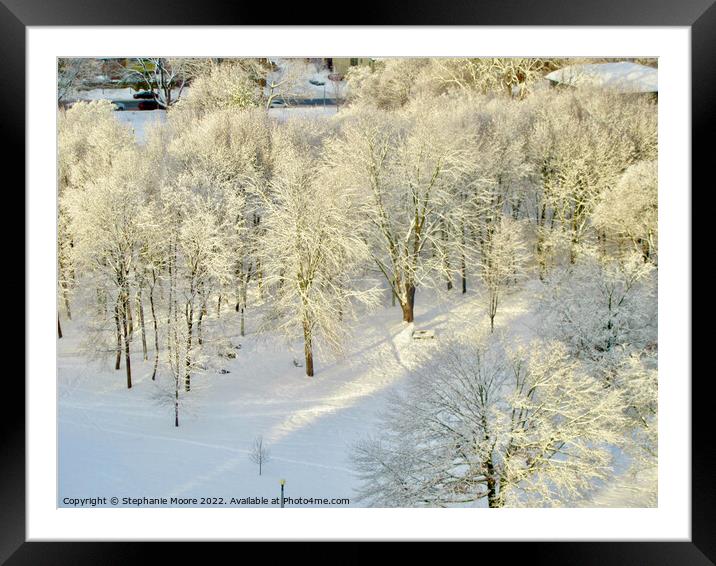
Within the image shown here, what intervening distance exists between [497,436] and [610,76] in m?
4.07

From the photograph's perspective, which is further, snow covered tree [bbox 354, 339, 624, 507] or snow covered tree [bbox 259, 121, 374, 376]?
snow covered tree [bbox 259, 121, 374, 376]

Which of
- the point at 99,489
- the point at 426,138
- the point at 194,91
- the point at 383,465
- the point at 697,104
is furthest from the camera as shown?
the point at 426,138

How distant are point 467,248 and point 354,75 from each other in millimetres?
2900

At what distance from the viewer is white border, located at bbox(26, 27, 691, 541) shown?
337cm

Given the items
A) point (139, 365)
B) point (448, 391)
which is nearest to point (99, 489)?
point (139, 365)

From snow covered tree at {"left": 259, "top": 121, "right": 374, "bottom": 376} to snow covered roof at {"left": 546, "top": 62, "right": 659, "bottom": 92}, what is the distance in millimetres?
3193

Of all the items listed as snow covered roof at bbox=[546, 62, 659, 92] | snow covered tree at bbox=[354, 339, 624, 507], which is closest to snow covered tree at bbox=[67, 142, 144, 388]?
snow covered tree at bbox=[354, 339, 624, 507]

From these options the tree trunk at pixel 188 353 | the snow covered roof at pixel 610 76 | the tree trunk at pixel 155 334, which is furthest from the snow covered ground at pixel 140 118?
the snow covered roof at pixel 610 76

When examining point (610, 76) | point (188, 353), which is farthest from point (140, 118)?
point (610, 76)

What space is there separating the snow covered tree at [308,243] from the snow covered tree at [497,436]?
187 centimetres

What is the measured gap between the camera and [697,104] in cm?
347

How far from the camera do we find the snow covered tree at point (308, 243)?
761 centimetres

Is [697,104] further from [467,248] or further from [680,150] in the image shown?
[467,248]

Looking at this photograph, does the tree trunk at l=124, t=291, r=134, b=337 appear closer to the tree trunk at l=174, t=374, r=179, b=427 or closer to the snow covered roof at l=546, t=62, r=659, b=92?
the tree trunk at l=174, t=374, r=179, b=427
